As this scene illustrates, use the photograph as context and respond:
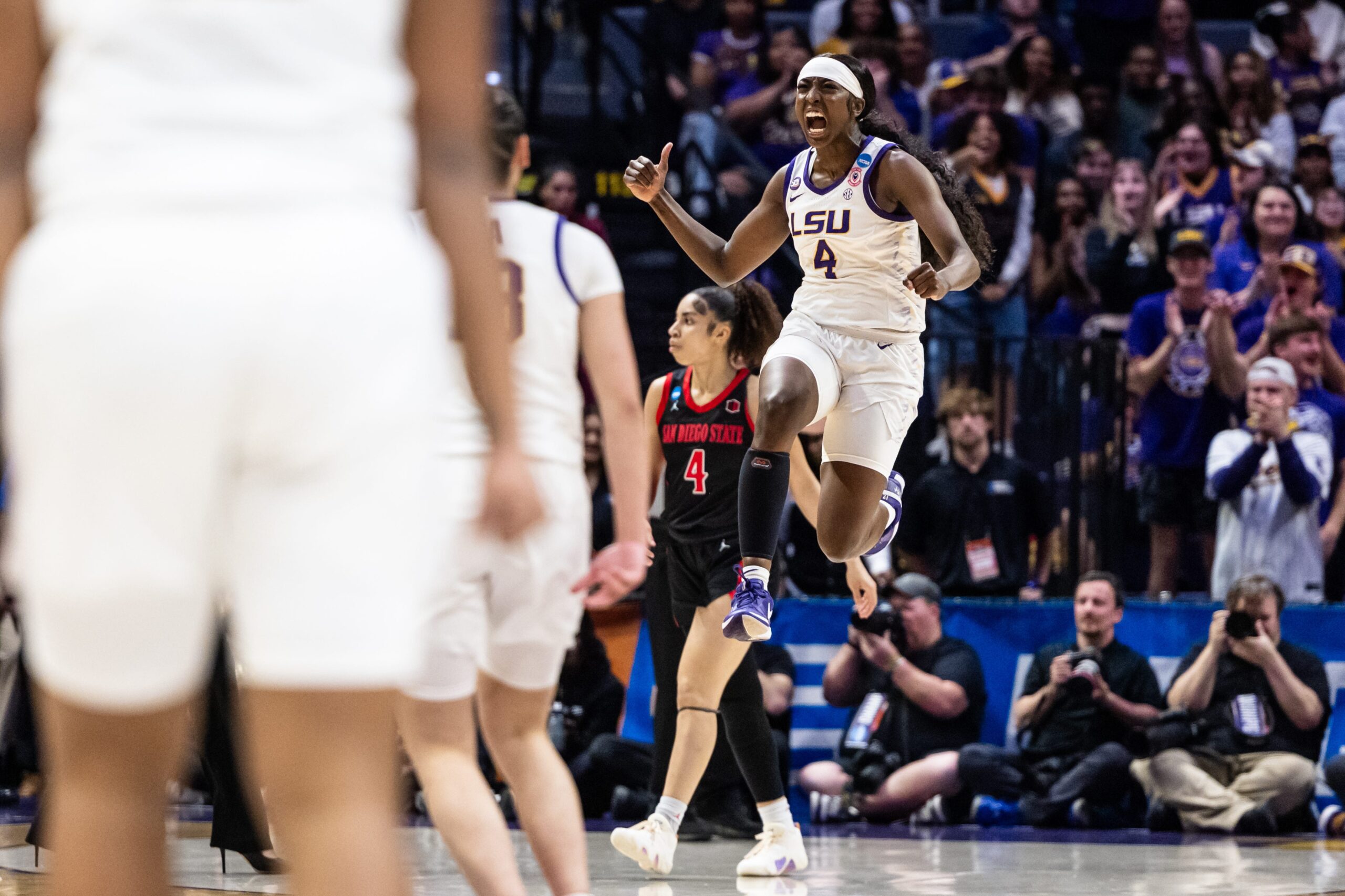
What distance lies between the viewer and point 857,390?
6.33m

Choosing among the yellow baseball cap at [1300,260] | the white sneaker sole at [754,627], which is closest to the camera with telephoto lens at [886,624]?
the white sneaker sole at [754,627]

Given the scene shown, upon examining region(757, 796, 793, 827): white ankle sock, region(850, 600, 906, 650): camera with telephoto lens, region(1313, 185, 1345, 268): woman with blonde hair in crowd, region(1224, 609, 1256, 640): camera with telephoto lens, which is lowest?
region(757, 796, 793, 827): white ankle sock

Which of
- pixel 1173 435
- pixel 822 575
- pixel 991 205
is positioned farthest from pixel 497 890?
pixel 991 205

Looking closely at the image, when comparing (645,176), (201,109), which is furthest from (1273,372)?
(201,109)

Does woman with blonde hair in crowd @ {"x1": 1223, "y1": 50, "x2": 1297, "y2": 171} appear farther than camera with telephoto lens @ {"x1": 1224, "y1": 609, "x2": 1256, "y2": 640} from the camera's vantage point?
Yes

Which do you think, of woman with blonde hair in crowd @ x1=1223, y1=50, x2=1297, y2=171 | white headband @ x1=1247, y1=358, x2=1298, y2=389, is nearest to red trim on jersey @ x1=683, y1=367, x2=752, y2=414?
white headband @ x1=1247, y1=358, x2=1298, y2=389

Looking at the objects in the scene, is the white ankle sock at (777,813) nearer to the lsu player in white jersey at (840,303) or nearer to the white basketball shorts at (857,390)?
the lsu player in white jersey at (840,303)

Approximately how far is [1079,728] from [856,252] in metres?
3.73

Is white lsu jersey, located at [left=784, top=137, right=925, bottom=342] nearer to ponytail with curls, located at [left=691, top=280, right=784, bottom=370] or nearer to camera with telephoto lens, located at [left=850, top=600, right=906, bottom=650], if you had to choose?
ponytail with curls, located at [left=691, top=280, right=784, bottom=370]

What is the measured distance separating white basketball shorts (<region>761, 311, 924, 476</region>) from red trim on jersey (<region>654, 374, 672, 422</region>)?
1.41 metres

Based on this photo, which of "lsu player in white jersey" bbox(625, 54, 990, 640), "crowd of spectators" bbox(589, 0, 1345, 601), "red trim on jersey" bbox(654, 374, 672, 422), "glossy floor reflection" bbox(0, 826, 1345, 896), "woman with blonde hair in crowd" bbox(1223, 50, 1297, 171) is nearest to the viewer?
"lsu player in white jersey" bbox(625, 54, 990, 640)

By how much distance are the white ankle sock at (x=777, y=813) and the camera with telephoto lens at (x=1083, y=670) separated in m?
2.33

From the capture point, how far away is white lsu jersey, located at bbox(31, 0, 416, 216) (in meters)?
1.78

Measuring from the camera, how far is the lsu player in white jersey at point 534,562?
12.0 feet
